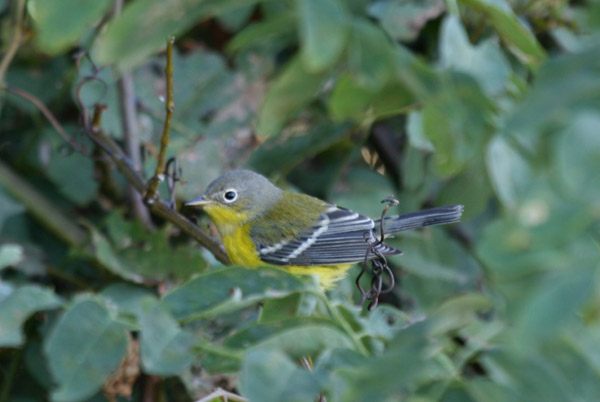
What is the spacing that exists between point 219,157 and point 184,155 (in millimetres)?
139

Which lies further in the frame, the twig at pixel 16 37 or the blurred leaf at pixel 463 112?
the twig at pixel 16 37

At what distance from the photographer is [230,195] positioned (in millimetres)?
2855

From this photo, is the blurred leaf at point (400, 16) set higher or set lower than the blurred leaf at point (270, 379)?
lower

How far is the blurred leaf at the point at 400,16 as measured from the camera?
2713 mm

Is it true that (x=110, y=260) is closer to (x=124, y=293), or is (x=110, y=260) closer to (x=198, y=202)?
(x=124, y=293)

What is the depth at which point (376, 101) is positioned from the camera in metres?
1.00

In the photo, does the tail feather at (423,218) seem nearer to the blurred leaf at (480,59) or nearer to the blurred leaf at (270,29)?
the blurred leaf at (480,59)

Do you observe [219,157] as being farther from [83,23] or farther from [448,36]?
[83,23]

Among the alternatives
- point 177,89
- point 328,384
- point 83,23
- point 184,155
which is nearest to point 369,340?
point 328,384

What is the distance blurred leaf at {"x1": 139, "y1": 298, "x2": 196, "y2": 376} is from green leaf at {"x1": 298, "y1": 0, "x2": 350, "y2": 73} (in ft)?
1.29

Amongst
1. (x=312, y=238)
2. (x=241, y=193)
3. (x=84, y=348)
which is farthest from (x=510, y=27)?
(x=241, y=193)

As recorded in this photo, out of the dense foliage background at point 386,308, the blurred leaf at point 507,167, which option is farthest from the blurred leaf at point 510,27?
the blurred leaf at point 507,167

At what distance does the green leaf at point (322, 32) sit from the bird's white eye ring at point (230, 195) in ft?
6.44

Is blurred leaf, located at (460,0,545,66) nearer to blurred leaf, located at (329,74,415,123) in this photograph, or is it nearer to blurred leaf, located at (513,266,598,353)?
blurred leaf, located at (329,74,415,123)
